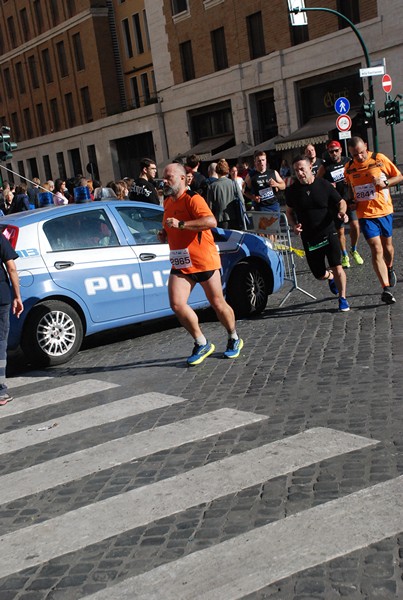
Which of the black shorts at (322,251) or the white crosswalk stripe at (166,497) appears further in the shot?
the black shorts at (322,251)

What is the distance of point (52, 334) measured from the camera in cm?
838

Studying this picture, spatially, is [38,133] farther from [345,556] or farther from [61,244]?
[345,556]

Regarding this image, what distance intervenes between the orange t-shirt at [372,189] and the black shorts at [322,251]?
581 millimetres

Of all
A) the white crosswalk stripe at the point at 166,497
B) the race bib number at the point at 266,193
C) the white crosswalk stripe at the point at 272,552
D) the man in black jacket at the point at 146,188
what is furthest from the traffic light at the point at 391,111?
the white crosswalk stripe at the point at 272,552

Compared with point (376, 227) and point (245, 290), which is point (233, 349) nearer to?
point (245, 290)

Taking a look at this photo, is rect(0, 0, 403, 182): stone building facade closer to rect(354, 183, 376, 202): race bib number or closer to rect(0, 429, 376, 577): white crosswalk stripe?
rect(354, 183, 376, 202): race bib number

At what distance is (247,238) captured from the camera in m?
9.98

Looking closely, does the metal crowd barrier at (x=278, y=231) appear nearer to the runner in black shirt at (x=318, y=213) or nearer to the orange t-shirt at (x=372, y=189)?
the runner in black shirt at (x=318, y=213)

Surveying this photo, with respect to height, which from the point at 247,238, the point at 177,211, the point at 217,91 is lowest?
the point at 247,238

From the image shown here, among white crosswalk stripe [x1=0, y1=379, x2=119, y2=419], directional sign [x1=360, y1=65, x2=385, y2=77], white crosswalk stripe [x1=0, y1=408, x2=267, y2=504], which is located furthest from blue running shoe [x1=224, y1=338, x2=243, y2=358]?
directional sign [x1=360, y1=65, x2=385, y2=77]

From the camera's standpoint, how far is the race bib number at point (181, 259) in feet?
24.9

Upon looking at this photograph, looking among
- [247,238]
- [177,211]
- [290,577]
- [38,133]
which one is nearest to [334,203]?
[247,238]

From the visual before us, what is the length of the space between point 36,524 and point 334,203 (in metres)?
6.06

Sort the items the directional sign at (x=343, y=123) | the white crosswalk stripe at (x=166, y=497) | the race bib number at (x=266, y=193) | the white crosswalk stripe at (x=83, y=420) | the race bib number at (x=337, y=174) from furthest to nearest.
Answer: the directional sign at (x=343, y=123) < the race bib number at (x=266, y=193) < the race bib number at (x=337, y=174) < the white crosswalk stripe at (x=83, y=420) < the white crosswalk stripe at (x=166, y=497)
